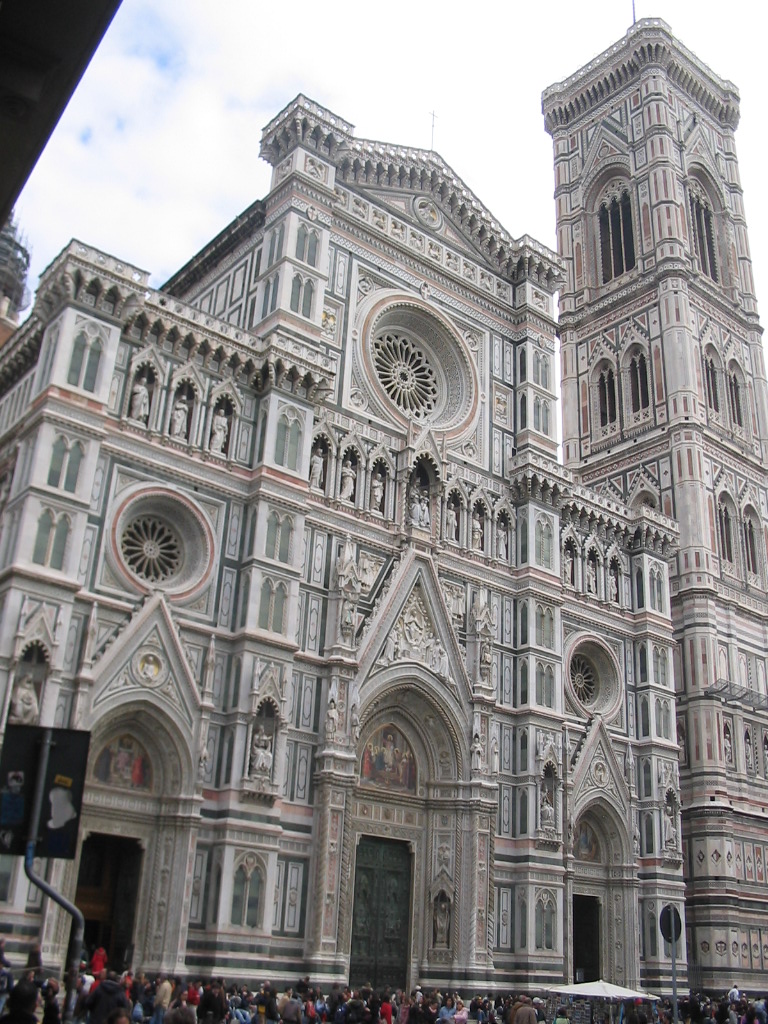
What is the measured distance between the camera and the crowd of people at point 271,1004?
45.1 feet

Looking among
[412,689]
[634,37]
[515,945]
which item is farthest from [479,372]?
[634,37]

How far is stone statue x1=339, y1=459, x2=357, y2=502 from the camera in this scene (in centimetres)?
2775

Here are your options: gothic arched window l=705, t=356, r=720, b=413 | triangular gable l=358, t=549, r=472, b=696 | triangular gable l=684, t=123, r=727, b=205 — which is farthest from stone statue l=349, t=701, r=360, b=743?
triangular gable l=684, t=123, r=727, b=205

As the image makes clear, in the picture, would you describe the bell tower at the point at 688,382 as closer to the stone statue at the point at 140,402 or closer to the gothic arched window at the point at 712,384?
the gothic arched window at the point at 712,384

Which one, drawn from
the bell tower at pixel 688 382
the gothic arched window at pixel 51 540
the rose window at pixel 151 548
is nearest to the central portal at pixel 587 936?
the bell tower at pixel 688 382

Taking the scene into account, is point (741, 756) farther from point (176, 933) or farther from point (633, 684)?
point (176, 933)

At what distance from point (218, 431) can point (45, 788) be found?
1986 centimetres

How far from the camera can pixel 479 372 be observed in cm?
3316

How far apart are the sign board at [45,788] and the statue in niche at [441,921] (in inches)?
862

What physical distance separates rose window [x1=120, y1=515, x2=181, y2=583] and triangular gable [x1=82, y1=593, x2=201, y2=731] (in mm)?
1088

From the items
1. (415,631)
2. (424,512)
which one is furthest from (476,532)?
(415,631)

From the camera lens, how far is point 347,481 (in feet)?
91.7

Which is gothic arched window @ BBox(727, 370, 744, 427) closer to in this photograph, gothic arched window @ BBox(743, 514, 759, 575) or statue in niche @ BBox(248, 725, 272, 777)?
gothic arched window @ BBox(743, 514, 759, 575)

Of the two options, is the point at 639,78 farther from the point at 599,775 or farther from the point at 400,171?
the point at 599,775
